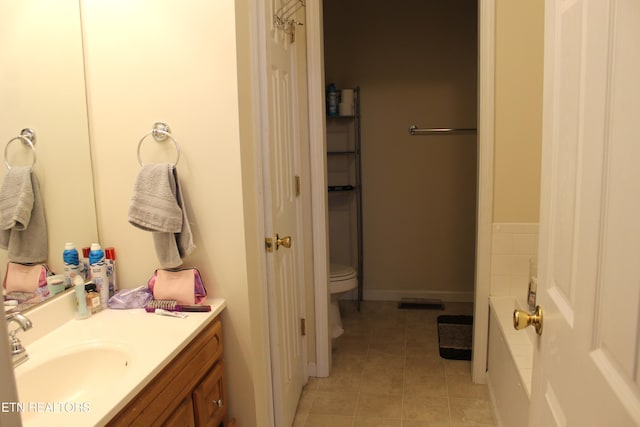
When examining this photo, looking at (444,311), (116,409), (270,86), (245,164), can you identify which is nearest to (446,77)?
(444,311)

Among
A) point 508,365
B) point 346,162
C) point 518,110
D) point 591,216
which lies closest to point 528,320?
point 591,216

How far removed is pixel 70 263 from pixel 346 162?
2.61m

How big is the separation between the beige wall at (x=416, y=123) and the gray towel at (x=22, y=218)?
2715mm

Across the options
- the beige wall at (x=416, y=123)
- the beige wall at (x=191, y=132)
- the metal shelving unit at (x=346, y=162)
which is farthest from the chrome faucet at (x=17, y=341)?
the beige wall at (x=416, y=123)

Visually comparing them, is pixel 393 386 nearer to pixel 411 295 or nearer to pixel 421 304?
pixel 421 304

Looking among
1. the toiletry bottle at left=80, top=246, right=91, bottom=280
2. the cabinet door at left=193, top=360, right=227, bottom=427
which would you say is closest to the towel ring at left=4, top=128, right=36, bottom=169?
the toiletry bottle at left=80, top=246, right=91, bottom=280

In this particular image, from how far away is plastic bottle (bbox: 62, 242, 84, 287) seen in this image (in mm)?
1519

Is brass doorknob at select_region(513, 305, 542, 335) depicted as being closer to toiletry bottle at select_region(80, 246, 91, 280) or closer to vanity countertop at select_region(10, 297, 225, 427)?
vanity countertop at select_region(10, 297, 225, 427)

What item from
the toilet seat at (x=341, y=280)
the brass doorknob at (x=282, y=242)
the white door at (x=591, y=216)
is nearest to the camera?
the white door at (x=591, y=216)

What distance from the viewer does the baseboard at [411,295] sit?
12.7 feet

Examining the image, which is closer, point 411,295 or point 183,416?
point 183,416

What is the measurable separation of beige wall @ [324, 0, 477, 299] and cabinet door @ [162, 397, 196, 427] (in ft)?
8.83

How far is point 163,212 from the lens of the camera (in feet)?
4.93

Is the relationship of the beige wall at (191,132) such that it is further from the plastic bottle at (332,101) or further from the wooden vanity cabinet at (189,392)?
the plastic bottle at (332,101)
